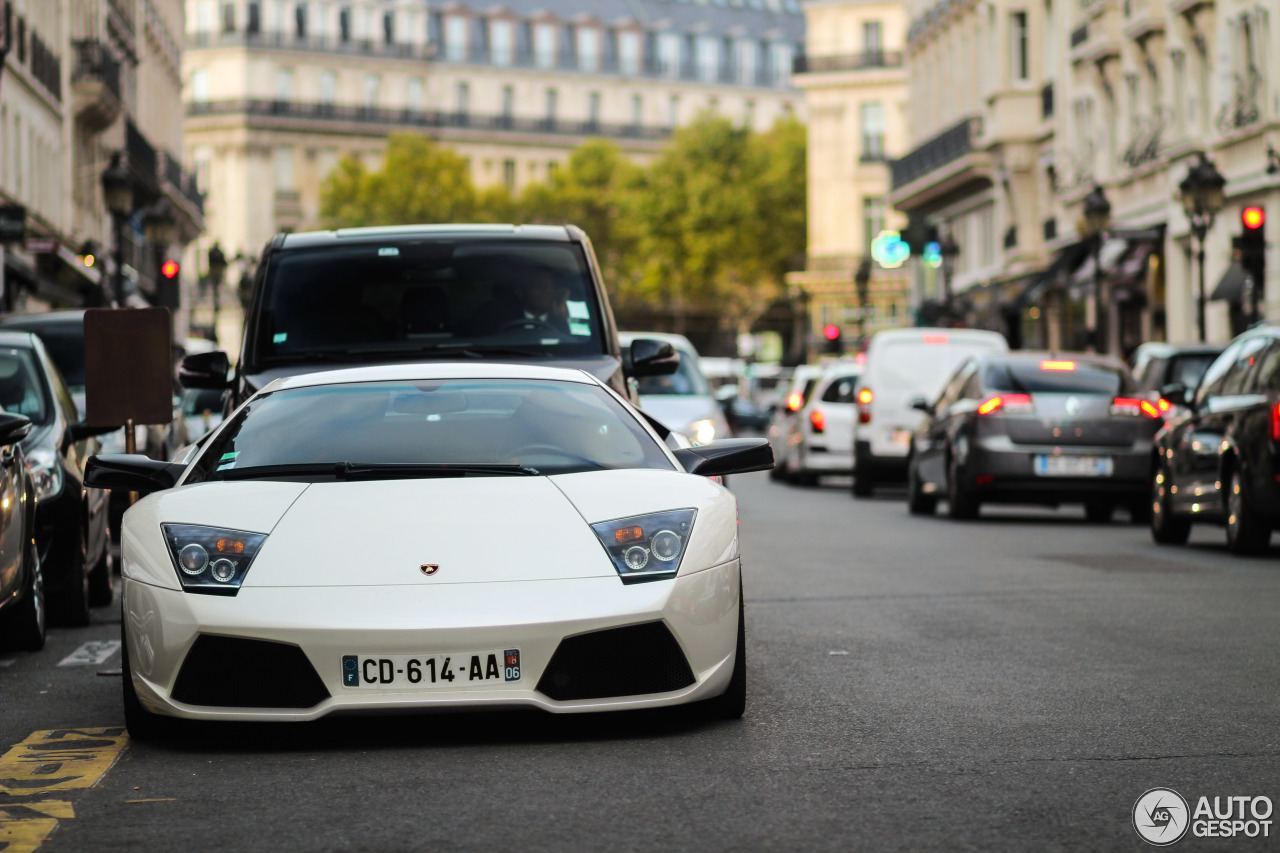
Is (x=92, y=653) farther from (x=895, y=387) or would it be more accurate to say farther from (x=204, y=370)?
(x=895, y=387)

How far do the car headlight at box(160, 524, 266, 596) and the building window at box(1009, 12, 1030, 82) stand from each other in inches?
2145

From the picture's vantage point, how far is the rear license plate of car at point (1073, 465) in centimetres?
2120

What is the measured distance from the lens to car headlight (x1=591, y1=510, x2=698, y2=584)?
7406mm

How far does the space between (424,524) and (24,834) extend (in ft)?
6.05

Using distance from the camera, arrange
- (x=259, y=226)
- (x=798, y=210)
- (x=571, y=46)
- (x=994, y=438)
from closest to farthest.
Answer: (x=994, y=438)
(x=798, y=210)
(x=259, y=226)
(x=571, y=46)

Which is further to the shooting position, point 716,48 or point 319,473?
point 716,48

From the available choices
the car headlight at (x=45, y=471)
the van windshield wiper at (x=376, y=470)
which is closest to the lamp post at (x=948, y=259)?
the car headlight at (x=45, y=471)

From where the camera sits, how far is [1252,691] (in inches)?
337

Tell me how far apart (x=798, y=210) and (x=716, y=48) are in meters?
29.5

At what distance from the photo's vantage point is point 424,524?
7.46 meters

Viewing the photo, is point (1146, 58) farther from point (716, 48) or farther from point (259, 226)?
point (716, 48)

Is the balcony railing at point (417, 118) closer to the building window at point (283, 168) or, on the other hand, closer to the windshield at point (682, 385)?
the building window at point (283, 168)

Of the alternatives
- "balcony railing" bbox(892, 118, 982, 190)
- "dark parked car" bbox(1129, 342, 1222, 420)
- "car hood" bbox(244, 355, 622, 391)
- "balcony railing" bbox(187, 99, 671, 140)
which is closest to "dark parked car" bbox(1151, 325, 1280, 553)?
"dark parked car" bbox(1129, 342, 1222, 420)

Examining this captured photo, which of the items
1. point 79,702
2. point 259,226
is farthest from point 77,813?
point 259,226
